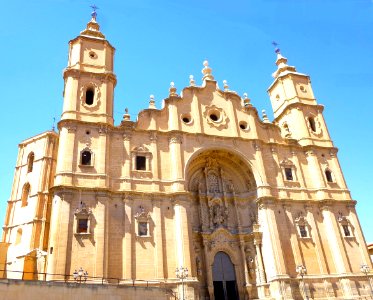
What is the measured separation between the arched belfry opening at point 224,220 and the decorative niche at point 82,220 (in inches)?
353

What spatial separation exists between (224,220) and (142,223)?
8083 mm

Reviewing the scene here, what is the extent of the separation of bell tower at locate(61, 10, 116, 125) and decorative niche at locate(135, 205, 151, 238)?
7.92m

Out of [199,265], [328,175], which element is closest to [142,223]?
[199,265]

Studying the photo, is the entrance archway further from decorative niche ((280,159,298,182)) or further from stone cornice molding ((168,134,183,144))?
stone cornice molding ((168,134,183,144))

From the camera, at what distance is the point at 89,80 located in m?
29.6

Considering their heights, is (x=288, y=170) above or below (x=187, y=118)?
below

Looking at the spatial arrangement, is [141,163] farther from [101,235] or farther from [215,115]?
[215,115]

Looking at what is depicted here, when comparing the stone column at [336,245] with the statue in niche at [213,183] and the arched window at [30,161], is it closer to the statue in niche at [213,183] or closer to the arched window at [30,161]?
the statue in niche at [213,183]

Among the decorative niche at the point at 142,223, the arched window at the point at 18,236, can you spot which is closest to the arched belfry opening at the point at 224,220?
the decorative niche at the point at 142,223

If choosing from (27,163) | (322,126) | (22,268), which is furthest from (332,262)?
(27,163)

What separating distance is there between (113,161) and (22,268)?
11.2m

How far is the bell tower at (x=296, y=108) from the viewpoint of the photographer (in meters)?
35.3

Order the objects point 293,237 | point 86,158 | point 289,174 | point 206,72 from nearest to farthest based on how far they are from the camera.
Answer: point 86,158 < point 293,237 < point 289,174 < point 206,72

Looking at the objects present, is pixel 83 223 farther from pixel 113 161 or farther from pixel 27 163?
pixel 27 163
